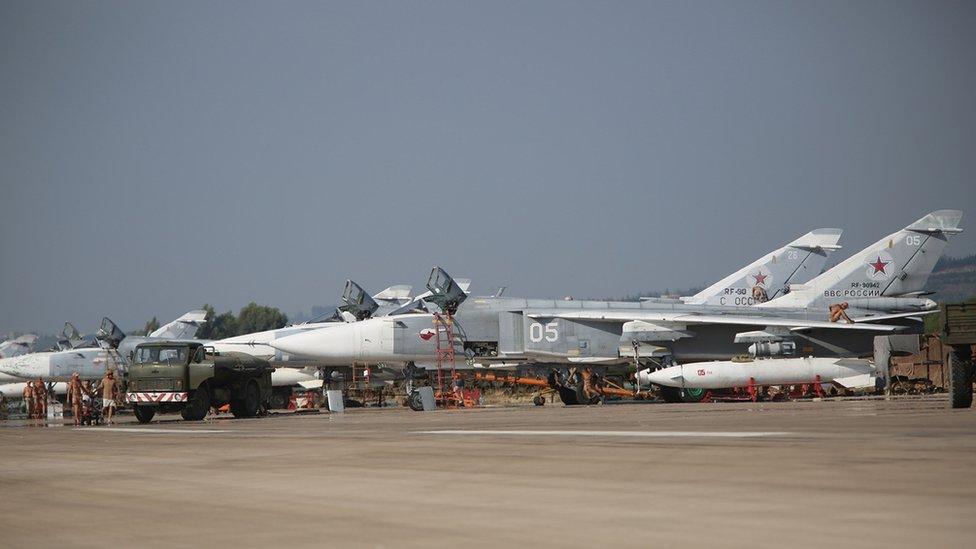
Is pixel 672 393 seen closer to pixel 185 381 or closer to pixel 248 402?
pixel 248 402

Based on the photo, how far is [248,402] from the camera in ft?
98.2

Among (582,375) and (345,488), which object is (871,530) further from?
(582,375)

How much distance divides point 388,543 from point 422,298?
1129 inches

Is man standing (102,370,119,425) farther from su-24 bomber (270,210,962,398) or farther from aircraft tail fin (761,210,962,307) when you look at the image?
aircraft tail fin (761,210,962,307)

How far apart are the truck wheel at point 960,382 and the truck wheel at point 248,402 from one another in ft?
60.5

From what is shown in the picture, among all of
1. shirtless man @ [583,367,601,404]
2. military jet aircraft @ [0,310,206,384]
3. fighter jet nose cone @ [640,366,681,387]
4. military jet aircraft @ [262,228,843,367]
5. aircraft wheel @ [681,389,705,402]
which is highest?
military jet aircraft @ [262,228,843,367]

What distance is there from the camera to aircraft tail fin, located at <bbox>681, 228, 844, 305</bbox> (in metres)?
39.9

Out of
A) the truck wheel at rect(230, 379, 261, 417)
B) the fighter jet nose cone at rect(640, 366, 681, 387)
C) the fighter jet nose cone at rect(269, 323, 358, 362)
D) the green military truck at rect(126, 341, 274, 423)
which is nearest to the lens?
the green military truck at rect(126, 341, 274, 423)

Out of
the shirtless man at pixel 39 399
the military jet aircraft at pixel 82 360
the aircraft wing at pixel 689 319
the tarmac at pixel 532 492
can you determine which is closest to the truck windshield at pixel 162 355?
the shirtless man at pixel 39 399

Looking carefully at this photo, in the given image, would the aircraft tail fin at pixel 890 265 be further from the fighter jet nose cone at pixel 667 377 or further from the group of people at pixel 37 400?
the group of people at pixel 37 400

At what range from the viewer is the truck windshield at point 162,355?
92.7 feet

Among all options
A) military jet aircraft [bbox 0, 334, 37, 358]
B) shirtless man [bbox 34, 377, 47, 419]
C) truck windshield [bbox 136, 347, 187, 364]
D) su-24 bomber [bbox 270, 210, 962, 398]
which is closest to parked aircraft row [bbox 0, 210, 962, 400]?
su-24 bomber [bbox 270, 210, 962, 398]

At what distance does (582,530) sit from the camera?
5.23 metres

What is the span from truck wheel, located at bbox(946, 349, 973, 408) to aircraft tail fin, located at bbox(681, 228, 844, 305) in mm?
21424
